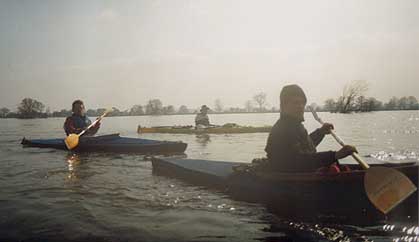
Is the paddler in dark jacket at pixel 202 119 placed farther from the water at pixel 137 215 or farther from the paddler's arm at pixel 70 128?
the water at pixel 137 215

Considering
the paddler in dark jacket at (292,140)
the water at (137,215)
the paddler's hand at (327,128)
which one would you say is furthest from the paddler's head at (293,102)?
the water at (137,215)

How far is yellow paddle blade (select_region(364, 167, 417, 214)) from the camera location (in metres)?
4.47

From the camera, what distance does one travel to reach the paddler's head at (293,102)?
5.30m

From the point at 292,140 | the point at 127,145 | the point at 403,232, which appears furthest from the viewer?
the point at 127,145

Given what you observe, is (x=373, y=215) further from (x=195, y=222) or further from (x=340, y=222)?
(x=195, y=222)

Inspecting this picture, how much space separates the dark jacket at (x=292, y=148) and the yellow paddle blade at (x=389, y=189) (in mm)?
705

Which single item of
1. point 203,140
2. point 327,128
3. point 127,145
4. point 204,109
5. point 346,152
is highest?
point 204,109

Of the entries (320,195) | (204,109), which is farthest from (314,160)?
(204,109)

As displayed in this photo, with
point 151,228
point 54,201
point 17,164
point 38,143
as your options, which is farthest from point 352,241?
point 38,143

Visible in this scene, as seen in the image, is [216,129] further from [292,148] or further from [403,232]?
[403,232]

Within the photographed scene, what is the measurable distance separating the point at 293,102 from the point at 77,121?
1075cm

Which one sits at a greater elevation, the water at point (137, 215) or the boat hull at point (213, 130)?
the boat hull at point (213, 130)

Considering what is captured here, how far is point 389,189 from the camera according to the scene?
447cm

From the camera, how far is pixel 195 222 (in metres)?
4.95
